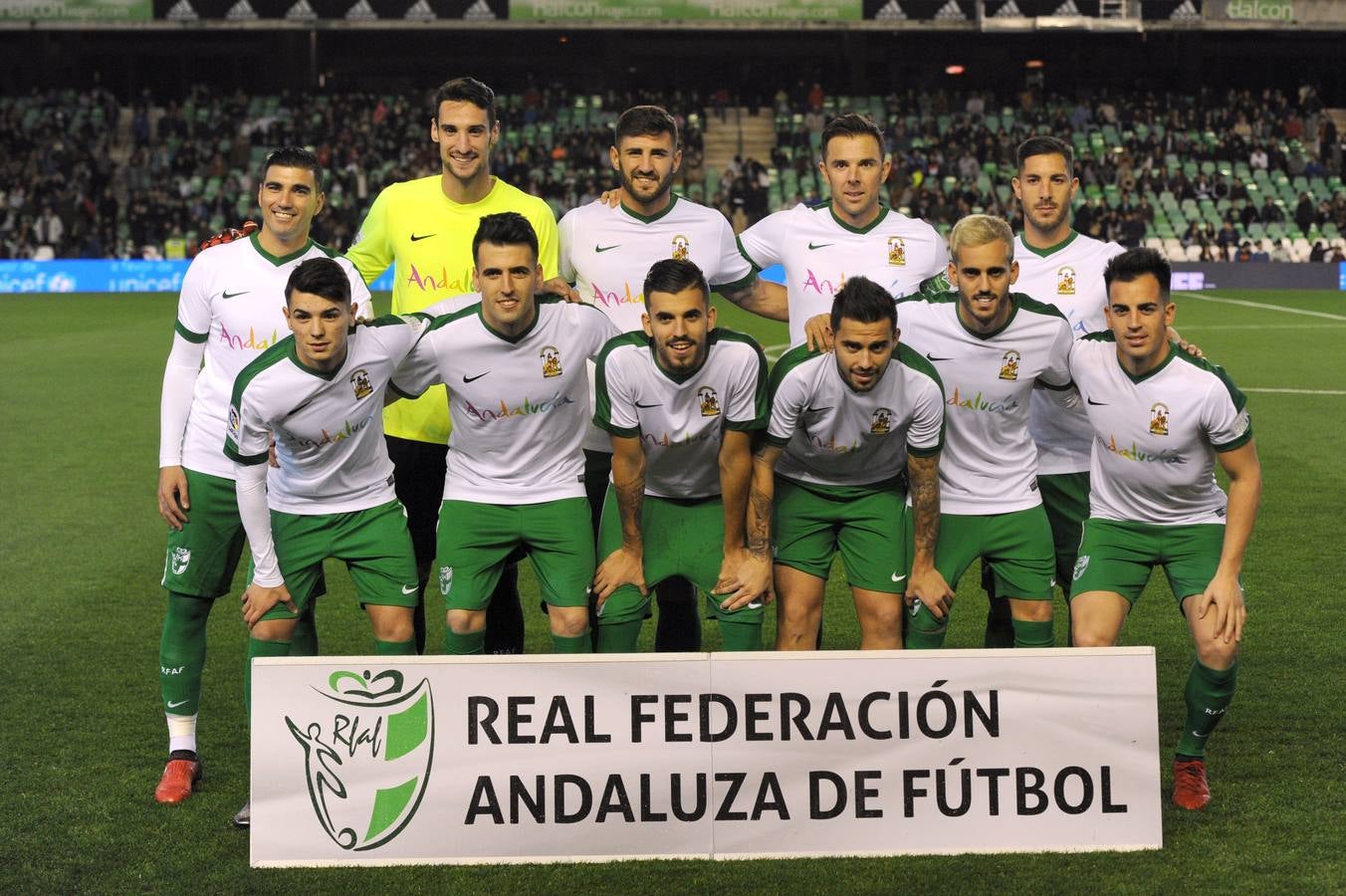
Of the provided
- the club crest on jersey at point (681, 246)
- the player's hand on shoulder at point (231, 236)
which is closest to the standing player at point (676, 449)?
the club crest on jersey at point (681, 246)

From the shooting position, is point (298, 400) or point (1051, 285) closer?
point (298, 400)

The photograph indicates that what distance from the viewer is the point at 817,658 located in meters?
4.59

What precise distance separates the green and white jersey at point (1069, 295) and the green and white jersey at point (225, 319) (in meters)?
2.50

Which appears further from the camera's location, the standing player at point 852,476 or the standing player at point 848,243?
the standing player at point 848,243

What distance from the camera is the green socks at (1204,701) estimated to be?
4977mm

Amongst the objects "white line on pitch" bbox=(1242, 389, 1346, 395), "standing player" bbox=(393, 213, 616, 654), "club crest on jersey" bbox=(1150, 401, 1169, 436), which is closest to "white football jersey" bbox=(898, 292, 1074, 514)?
"club crest on jersey" bbox=(1150, 401, 1169, 436)

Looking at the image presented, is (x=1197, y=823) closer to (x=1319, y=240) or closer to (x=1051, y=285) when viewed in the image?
(x=1051, y=285)

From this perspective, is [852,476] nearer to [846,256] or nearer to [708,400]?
[708,400]

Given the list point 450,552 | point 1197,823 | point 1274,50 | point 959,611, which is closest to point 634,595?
point 450,552

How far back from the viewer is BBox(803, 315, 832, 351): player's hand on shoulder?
A: 5059 millimetres

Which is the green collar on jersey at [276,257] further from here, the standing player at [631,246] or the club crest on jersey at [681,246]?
the club crest on jersey at [681,246]

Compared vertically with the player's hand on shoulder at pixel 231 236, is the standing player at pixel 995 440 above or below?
below

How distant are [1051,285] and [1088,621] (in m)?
1.37

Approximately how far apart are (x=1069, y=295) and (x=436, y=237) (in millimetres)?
2401
